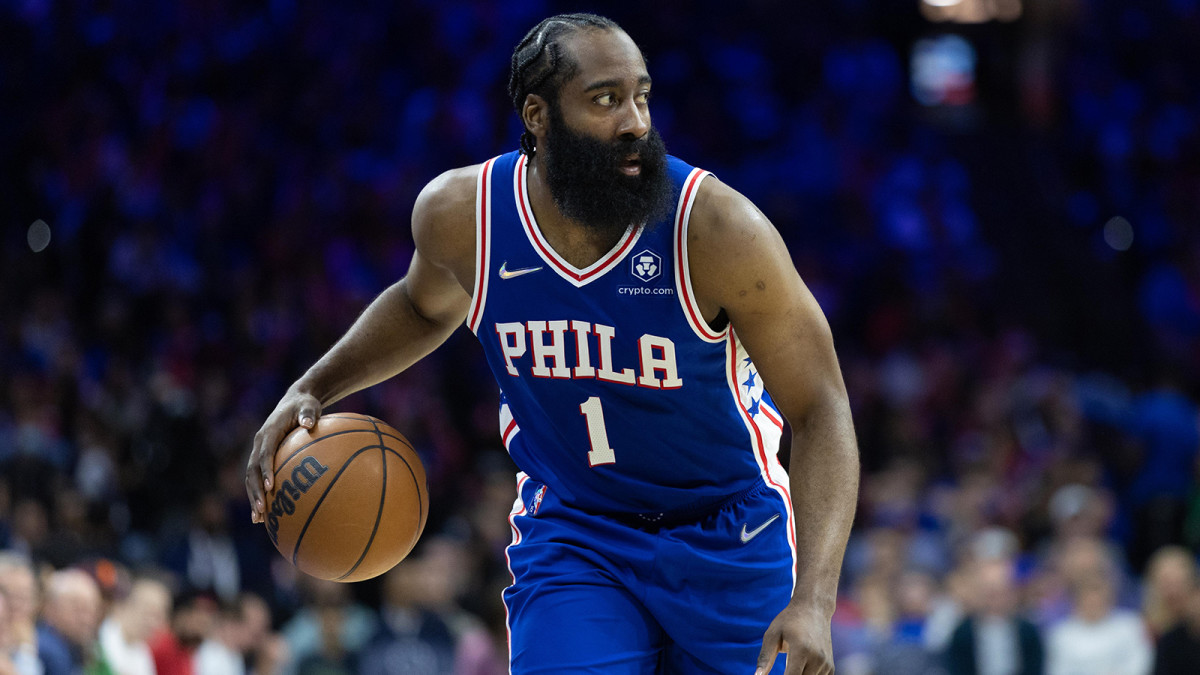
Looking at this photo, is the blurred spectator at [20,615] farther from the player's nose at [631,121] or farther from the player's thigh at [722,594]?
the player's nose at [631,121]

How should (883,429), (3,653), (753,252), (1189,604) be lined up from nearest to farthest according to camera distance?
(753,252), (3,653), (1189,604), (883,429)

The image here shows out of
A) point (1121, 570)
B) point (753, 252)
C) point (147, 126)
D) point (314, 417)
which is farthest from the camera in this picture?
point (147, 126)

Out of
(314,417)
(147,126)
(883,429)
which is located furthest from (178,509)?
(314,417)

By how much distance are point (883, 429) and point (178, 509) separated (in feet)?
15.4

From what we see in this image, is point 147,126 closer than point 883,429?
No

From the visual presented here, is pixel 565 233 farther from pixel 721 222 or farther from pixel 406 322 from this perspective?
pixel 406 322

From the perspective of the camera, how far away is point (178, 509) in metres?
8.52

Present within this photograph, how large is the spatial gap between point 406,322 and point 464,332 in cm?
644

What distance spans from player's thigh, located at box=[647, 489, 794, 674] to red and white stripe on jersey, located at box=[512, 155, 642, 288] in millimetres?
628

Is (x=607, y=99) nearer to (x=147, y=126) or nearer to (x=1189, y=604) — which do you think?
(x=1189, y=604)

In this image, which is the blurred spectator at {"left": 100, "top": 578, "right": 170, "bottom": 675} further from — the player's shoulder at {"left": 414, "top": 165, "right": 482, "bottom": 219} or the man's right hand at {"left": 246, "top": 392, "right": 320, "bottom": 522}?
the player's shoulder at {"left": 414, "top": 165, "right": 482, "bottom": 219}

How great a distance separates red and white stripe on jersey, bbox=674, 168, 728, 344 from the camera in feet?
9.78

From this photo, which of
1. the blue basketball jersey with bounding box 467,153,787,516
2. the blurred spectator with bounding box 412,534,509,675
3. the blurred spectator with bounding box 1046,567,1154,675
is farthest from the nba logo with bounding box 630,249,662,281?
the blurred spectator with bounding box 1046,567,1154,675

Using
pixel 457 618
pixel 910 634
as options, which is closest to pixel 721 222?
pixel 457 618
